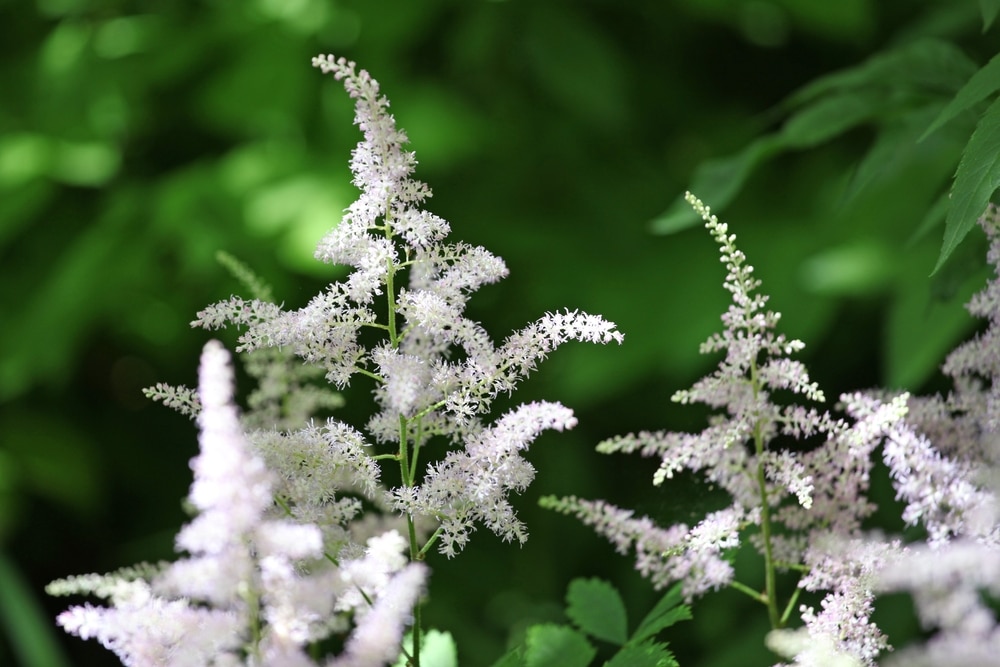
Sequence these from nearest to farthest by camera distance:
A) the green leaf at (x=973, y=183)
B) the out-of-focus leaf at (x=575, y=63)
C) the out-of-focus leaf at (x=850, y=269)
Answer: the green leaf at (x=973, y=183)
the out-of-focus leaf at (x=850, y=269)
the out-of-focus leaf at (x=575, y=63)

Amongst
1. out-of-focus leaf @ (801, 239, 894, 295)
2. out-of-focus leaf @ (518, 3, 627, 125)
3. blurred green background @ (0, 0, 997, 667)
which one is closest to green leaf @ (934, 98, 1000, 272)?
blurred green background @ (0, 0, 997, 667)

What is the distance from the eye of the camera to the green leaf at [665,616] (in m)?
0.56

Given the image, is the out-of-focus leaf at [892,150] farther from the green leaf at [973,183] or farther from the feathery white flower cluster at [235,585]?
the feathery white flower cluster at [235,585]

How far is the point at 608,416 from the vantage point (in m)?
2.25

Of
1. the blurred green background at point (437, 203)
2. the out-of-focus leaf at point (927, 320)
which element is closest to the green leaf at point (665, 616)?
the out-of-focus leaf at point (927, 320)

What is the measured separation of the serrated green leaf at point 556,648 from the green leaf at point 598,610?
0.01 meters

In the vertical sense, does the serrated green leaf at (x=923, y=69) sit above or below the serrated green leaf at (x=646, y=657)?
above

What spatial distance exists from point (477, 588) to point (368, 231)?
147cm

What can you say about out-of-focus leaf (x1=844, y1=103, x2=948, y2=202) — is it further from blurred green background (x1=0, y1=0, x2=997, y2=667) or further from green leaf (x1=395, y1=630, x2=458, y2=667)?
blurred green background (x1=0, y1=0, x2=997, y2=667)

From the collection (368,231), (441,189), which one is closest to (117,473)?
(441,189)

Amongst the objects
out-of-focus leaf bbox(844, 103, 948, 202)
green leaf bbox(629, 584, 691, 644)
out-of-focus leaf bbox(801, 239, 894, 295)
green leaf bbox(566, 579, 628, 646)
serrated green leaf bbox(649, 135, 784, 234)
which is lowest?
green leaf bbox(629, 584, 691, 644)

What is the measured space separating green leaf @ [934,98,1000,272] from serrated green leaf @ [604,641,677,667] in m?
0.23

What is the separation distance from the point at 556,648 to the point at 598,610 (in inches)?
2.0

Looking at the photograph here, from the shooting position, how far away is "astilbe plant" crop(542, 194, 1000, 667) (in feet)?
1.67
